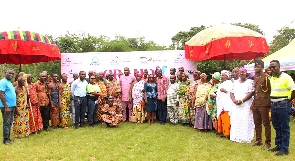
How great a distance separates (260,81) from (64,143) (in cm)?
432

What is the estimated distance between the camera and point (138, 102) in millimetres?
8789

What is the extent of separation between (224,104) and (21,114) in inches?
187

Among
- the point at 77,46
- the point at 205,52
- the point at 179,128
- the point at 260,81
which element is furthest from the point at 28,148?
the point at 77,46

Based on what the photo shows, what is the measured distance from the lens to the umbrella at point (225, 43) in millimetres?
8250

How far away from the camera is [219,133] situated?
22.9ft

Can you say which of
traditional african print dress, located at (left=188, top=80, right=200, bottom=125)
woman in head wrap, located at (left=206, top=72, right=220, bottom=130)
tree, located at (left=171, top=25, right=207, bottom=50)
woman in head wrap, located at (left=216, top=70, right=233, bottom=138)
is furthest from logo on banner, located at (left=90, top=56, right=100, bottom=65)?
tree, located at (left=171, top=25, right=207, bottom=50)

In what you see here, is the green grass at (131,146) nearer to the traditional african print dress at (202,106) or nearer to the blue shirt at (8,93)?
the traditional african print dress at (202,106)

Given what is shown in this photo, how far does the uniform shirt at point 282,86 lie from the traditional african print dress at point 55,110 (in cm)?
540

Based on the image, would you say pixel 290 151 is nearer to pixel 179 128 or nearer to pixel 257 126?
pixel 257 126

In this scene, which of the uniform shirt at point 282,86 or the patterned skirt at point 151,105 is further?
the patterned skirt at point 151,105

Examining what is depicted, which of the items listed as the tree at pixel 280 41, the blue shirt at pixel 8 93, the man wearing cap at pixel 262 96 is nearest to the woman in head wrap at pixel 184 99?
the man wearing cap at pixel 262 96

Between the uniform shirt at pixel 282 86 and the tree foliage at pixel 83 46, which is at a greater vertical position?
the tree foliage at pixel 83 46

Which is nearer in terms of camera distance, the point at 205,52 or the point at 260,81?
the point at 260,81

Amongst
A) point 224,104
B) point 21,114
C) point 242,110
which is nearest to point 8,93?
point 21,114
